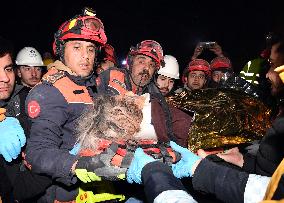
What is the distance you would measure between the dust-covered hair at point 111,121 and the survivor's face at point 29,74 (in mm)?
5167

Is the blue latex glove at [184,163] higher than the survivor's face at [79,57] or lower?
lower

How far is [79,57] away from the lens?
3496 millimetres

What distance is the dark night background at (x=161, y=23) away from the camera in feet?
52.5

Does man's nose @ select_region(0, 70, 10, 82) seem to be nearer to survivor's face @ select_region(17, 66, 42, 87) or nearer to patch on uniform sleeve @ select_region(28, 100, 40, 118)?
patch on uniform sleeve @ select_region(28, 100, 40, 118)

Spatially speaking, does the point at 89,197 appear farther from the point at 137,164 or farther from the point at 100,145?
the point at 137,164

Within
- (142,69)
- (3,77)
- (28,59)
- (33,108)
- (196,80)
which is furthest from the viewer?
(28,59)

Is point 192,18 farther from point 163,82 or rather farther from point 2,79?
point 2,79

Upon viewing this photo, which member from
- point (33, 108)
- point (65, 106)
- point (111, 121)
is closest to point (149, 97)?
point (111, 121)

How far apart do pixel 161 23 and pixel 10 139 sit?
1771cm

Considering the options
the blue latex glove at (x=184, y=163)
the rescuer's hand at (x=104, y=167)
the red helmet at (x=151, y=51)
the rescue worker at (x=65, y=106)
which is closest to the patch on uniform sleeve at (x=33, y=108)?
the rescue worker at (x=65, y=106)

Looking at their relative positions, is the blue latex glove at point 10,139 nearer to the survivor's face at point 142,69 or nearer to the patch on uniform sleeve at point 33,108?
the patch on uniform sleeve at point 33,108

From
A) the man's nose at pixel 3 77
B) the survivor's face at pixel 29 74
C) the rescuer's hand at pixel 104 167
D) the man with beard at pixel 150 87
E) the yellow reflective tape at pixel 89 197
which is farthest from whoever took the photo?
the survivor's face at pixel 29 74

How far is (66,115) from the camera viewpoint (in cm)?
286

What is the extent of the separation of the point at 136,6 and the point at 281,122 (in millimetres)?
18485
